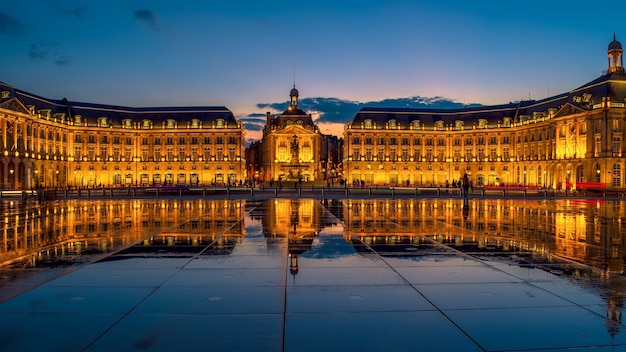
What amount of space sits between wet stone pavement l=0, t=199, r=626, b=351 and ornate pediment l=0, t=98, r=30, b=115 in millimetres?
81482

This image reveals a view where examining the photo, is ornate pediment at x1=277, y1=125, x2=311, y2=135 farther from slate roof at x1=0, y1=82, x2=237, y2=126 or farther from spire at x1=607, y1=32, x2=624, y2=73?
spire at x1=607, y1=32, x2=624, y2=73

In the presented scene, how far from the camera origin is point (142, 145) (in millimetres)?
119000

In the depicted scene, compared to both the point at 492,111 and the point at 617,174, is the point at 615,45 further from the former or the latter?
the point at 492,111

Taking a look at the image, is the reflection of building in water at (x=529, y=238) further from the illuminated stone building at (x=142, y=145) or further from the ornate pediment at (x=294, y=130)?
the ornate pediment at (x=294, y=130)

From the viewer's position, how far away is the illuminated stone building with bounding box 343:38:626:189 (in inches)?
3556

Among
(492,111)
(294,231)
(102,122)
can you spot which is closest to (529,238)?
(294,231)

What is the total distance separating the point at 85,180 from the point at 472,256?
374 ft

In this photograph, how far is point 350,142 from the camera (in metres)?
119

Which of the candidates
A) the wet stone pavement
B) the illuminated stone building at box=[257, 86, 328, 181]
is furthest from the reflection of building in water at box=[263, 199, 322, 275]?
the illuminated stone building at box=[257, 86, 328, 181]

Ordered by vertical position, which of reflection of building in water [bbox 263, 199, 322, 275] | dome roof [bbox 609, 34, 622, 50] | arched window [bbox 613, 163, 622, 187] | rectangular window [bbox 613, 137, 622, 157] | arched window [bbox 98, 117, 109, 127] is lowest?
reflection of building in water [bbox 263, 199, 322, 275]

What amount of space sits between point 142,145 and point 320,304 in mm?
119050

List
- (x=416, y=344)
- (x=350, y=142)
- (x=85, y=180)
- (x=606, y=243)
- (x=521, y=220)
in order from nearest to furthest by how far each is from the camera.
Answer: (x=416, y=344)
(x=606, y=243)
(x=521, y=220)
(x=85, y=180)
(x=350, y=142)

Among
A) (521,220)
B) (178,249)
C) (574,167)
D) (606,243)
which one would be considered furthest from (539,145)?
(178,249)

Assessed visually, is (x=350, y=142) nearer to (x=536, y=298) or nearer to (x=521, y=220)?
(x=521, y=220)
